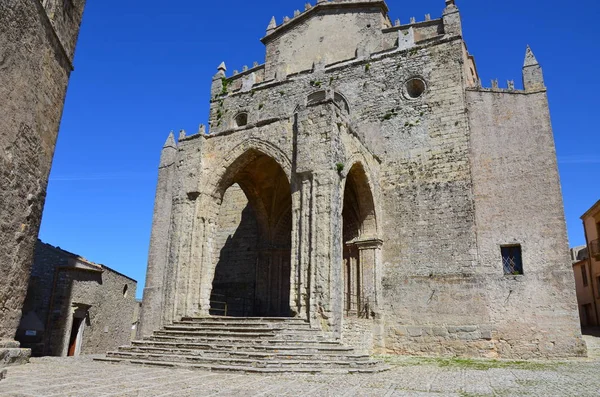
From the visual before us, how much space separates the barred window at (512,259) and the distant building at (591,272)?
11612 millimetres

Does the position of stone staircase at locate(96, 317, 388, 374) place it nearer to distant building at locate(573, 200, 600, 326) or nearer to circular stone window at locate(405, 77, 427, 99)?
circular stone window at locate(405, 77, 427, 99)

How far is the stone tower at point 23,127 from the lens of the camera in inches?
290

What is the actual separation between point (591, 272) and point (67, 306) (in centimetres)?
2555

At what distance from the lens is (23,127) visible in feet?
25.9

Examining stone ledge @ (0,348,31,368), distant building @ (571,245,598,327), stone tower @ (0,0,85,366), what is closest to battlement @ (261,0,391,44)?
stone tower @ (0,0,85,366)

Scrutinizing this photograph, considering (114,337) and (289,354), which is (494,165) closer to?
(289,354)

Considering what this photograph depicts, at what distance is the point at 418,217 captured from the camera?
45.6ft

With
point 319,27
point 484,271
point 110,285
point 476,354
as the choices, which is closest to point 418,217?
point 484,271

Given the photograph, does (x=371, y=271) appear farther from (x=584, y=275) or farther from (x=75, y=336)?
(x=584, y=275)

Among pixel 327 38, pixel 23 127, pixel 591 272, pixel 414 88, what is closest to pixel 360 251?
pixel 414 88

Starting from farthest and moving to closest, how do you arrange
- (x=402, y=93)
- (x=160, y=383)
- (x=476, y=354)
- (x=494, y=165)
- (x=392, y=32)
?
(x=392, y=32)
(x=402, y=93)
(x=494, y=165)
(x=476, y=354)
(x=160, y=383)

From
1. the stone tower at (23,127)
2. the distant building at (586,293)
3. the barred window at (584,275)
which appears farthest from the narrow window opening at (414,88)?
the barred window at (584,275)

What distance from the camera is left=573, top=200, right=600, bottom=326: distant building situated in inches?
867

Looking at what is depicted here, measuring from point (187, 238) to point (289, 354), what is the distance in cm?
540
